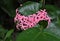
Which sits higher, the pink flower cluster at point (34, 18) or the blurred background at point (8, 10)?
the pink flower cluster at point (34, 18)

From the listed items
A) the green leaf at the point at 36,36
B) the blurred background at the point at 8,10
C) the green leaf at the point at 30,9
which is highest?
the green leaf at the point at 30,9

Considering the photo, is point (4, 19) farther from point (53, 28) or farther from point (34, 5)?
point (53, 28)

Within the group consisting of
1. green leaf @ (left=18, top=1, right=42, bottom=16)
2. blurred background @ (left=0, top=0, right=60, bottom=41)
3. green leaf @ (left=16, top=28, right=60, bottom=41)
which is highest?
green leaf @ (left=18, top=1, right=42, bottom=16)

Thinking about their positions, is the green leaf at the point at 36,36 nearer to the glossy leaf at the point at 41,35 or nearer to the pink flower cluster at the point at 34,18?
the glossy leaf at the point at 41,35

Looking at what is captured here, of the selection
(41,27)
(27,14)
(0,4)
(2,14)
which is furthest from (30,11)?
(2,14)

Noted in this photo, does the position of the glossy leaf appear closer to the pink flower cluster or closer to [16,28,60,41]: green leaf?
[16,28,60,41]: green leaf

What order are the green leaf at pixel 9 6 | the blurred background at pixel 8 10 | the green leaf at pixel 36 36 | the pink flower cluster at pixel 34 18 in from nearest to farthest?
the green leaf at pixel 36 36 < the pink flower cluster at pixel 34 18 < the blurred background at pixel 8 10 < the green leaf at pixel 9 6

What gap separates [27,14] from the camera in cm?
78

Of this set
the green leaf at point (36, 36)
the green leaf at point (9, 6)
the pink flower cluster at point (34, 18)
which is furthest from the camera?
the green leaf at point (9, 6)

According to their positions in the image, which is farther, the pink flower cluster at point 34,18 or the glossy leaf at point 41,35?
the pink flower cluster at point 34,18

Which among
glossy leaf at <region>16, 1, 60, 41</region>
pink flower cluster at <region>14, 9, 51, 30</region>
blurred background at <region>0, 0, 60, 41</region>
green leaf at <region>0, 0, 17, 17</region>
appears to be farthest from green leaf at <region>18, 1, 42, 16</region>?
green leaf at <region>0, 0, 17, 17</region>

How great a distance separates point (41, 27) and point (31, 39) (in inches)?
2.5

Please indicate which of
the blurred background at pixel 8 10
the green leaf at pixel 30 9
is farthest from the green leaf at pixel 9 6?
the green leaf at pixel 30 9

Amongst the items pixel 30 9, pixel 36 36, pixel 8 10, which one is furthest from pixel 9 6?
pixel 36 36
